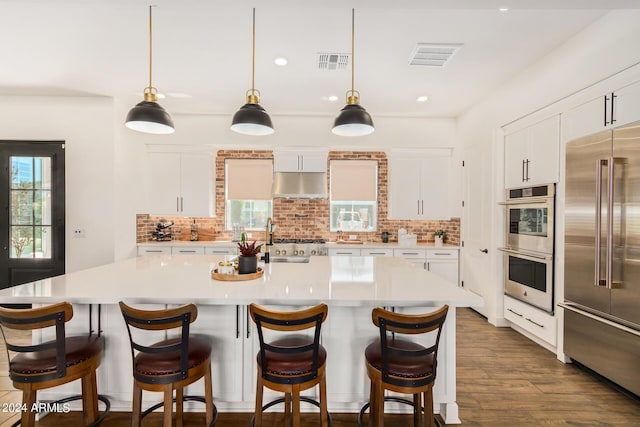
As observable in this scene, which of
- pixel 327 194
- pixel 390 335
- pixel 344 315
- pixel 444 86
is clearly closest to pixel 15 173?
pixel 327 194

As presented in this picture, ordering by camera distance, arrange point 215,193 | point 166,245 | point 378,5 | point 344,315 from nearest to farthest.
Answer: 1. point 378,5
2. point 344,315
3. point 166,245
4. point 215,193

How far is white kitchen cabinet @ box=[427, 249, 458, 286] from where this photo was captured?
480 centimetres

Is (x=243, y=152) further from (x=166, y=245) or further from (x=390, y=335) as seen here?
(x=390, y=335)

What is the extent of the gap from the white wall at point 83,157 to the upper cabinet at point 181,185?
30.3 inches

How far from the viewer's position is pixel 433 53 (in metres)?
3.03

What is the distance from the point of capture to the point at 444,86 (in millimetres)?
3824

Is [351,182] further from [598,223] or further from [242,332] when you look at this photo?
[242,332]

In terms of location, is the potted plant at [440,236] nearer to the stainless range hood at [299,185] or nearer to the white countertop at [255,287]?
the stainless range hood at [299,185]

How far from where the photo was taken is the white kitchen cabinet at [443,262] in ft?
15.7

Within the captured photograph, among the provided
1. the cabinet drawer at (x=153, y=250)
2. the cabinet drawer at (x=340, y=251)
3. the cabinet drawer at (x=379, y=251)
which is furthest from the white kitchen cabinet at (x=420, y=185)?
the cabinet drawer at (x=153, y=250)

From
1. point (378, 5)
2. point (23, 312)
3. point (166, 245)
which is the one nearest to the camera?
point (23, 312)

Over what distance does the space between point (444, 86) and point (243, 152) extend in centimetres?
337

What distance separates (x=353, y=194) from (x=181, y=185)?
2.91 metres

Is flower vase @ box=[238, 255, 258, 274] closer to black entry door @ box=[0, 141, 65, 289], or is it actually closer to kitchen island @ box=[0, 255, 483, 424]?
kitchen island @ box=[0, 255, 483, 424]
